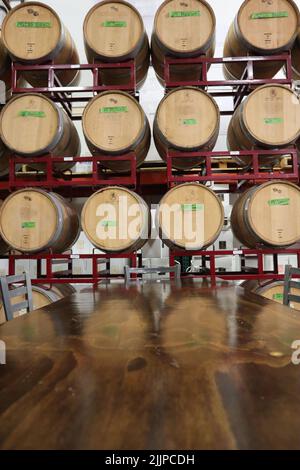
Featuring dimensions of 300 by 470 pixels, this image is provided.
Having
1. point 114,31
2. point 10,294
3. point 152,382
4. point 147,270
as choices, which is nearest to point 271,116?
point 114,31

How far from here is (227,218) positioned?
4.33 m

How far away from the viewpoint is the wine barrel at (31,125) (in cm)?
290

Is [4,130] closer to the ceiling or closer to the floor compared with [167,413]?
closer to the ceiling

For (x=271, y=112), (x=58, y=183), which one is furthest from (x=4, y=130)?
(x=271, y=112)

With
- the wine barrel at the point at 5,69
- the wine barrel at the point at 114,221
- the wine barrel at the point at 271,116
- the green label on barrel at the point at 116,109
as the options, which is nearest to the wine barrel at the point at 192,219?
the wine barrel at the point at 114,221

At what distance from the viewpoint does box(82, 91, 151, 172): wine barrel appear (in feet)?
9.45

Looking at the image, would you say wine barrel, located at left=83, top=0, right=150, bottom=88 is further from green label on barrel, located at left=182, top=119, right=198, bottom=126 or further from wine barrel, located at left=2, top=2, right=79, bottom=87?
green label on barrel, located at left=182, top=119, right=198, bottom=126

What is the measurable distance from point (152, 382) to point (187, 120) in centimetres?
264

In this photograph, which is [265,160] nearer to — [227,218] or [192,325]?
[227,218]

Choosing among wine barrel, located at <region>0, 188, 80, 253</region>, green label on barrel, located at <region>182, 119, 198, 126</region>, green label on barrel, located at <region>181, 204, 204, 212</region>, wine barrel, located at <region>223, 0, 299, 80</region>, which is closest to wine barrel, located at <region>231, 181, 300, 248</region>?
green label on barrel, located at <region>181, 204, 204, 212</region>

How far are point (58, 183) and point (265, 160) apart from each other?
210 cm

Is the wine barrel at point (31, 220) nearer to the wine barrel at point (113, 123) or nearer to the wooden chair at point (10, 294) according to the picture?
the wine barrel at point (113, 123)
